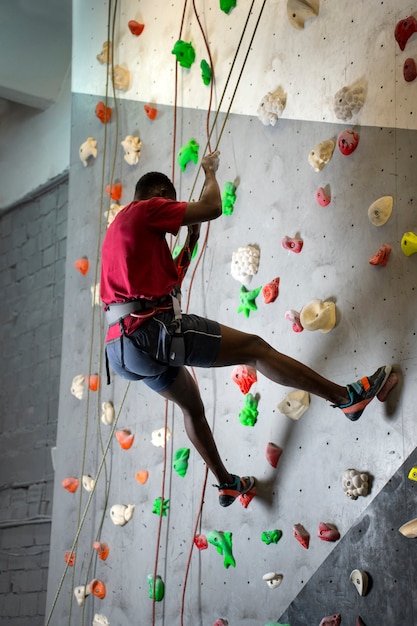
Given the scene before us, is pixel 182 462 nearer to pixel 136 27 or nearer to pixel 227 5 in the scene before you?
pixel 227 5

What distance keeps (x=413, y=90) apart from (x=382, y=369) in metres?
0.97

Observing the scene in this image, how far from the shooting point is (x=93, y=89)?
4727 mm

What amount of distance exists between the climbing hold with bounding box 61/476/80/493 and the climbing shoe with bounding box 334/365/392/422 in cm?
183

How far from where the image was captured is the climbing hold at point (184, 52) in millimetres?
A: 4043

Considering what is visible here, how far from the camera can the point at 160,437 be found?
3887mm

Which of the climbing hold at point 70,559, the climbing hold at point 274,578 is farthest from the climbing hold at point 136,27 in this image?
the climbing hold at point 274,578

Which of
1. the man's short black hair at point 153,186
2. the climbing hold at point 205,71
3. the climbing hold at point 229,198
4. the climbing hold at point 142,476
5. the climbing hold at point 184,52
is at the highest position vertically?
the climbing hold at point 184,52

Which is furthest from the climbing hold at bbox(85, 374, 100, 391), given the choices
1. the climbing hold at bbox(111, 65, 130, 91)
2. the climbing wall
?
the climbing hold at bbox(111, 65, 130, 91)

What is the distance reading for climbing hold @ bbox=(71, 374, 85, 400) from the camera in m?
4.40

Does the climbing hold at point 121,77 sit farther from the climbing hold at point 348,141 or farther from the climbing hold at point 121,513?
the climbing hold at point 121,513

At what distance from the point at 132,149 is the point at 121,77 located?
428 mm

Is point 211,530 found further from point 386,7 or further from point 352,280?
Result: point 386,7

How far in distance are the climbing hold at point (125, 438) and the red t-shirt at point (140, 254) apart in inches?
41.0

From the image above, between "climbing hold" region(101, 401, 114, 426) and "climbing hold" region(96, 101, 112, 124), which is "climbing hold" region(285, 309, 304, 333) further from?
"climbing hold" region(96, 101, 112, 124)
